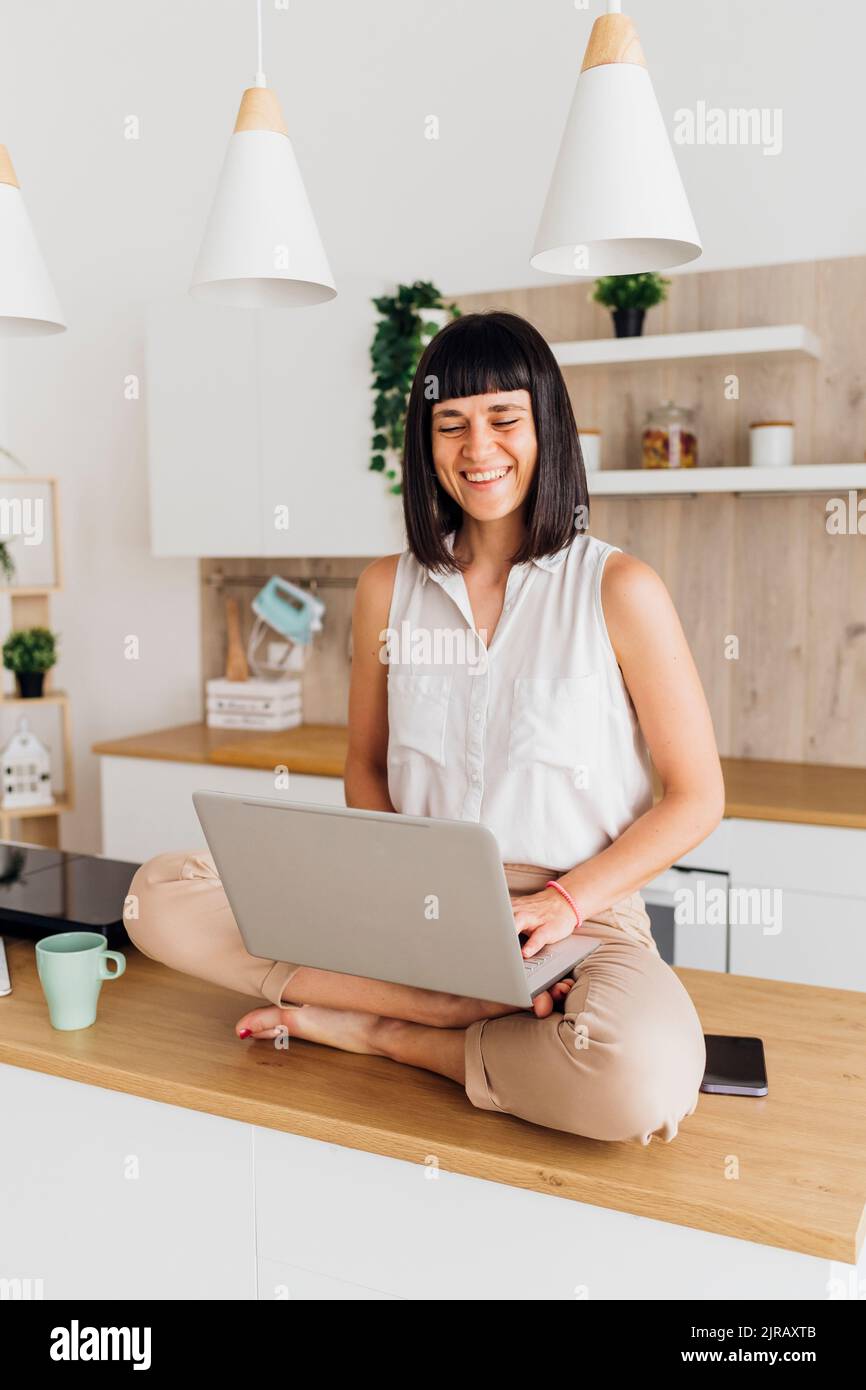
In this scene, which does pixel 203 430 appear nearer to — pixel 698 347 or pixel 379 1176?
pixel 698 347

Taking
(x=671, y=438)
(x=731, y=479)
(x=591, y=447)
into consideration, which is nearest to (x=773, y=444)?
(x=731, y=479)

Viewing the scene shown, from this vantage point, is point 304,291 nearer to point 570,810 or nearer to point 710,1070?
point 570,810

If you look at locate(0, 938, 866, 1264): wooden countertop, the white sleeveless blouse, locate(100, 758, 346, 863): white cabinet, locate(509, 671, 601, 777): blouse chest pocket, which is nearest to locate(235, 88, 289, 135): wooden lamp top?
the white sleeveless blouse

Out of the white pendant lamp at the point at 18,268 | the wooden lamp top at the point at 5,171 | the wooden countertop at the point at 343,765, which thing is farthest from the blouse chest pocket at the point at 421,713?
the wooden countertop at the point at 343,765

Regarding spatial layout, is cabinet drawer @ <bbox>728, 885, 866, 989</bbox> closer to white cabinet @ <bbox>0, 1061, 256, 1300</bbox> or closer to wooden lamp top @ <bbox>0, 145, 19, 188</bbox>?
white cabinet @ <bbox>0, 1061, 256, 1300</bbox>

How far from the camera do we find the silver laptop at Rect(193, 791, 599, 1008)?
1.24 metres

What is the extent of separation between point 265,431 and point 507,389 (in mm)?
1800

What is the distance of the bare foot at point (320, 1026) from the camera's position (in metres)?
1.50

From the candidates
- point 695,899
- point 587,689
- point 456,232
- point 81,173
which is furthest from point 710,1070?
point 81,173

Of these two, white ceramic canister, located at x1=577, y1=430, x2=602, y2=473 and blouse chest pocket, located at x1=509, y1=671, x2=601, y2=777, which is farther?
white ceramic canister, located at x1=577, y1=430, x2=602, y2=473

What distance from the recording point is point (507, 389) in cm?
165

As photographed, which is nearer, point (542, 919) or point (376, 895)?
point (376, 895)

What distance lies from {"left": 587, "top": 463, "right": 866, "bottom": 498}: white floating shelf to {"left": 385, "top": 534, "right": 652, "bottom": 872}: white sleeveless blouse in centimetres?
120

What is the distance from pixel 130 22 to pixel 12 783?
230 cm
